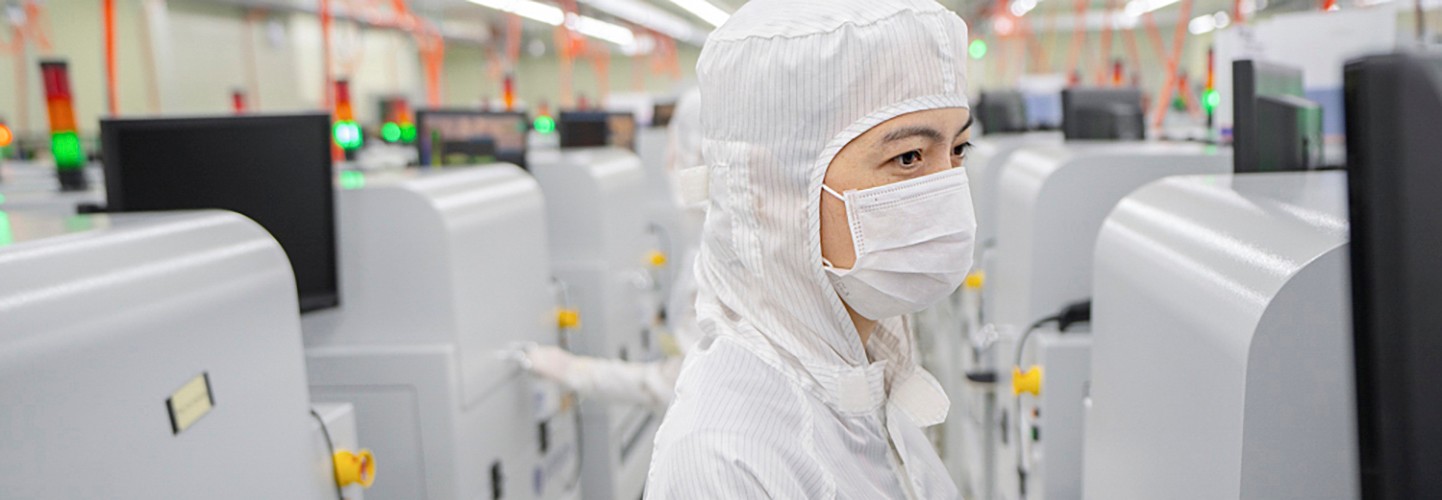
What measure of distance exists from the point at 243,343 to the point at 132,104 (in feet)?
32.5

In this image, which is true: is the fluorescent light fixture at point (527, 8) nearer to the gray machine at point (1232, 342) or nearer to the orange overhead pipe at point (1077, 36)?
the orange overhead pipe at point (1077, 36)

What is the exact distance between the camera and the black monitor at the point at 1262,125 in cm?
124

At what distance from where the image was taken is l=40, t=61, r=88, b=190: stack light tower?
2.04m

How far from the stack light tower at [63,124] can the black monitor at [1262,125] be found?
223cm

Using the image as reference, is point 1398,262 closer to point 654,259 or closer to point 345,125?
point 345,125

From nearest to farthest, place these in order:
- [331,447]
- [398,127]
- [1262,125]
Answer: [1262,125], [331,447], [398,127]

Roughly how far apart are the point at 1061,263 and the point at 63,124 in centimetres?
218

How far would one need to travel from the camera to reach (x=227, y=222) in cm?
121

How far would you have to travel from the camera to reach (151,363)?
952mm

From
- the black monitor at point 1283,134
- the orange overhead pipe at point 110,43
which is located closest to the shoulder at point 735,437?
the black monitor at point 1283,134

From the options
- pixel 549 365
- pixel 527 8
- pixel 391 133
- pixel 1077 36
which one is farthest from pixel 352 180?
pixel 1077 36

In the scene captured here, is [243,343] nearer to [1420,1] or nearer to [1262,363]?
[1262,363]

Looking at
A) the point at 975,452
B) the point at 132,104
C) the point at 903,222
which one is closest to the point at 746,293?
the point at 903,222

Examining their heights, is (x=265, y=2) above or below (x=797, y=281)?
above
